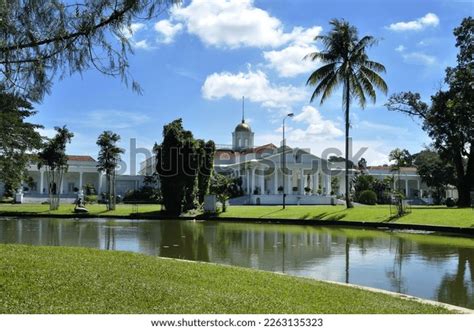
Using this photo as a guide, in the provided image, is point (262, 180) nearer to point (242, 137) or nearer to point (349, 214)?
point (242, 137)

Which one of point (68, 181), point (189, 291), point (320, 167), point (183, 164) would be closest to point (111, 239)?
point (189, 291)

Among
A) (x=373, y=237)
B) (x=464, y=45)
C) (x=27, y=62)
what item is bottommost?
(x=373, y=237)

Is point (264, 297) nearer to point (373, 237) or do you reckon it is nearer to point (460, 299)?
point (460, 299)

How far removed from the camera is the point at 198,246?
18.4 meters

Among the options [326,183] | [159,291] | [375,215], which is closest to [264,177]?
[326,183]

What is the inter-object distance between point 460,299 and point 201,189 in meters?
33.7

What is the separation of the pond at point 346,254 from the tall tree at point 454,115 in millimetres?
11582

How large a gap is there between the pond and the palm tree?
13.9m

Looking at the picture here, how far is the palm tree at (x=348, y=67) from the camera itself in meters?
36.0

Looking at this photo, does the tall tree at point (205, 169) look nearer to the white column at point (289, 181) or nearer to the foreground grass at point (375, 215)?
the foreground grass at point (375, 215)

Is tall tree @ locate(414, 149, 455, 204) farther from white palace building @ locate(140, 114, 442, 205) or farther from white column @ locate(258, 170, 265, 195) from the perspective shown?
white column @ locate(258, 170, 265, 195)

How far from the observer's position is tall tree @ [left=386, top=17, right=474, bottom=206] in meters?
32.3

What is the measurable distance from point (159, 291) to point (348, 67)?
103ft

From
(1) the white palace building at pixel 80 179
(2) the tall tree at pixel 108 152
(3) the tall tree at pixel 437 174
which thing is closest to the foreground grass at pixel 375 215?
(2) the tall tree at pixel 108 152
